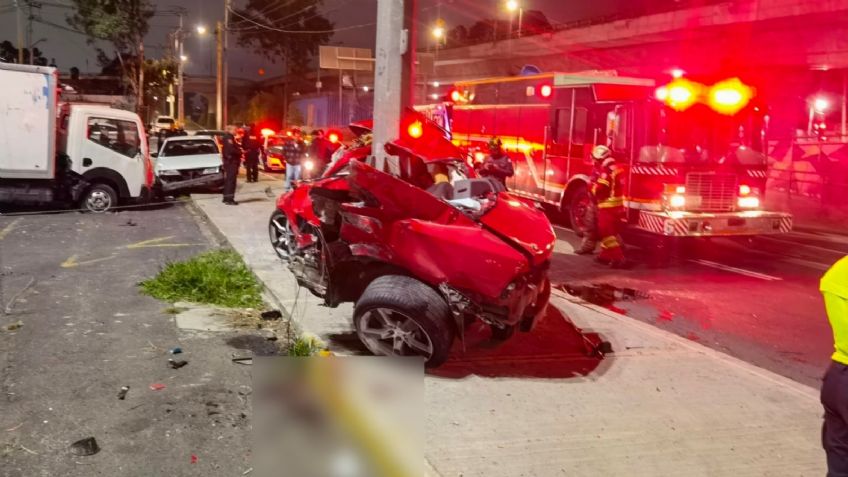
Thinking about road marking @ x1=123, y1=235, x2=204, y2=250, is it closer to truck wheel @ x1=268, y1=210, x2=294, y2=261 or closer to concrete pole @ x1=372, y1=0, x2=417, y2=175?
truck wheel @ x1=268, y1=210, x2=294, y2=261

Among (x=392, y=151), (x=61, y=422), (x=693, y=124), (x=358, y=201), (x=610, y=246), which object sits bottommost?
(x=61, y=422)

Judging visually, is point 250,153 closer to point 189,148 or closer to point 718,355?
point 189,148

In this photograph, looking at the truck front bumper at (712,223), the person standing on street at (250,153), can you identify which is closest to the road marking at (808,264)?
the truck front bumper at (712,223)

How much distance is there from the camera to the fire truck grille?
439 inches

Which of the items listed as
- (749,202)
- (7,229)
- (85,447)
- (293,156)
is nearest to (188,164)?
(293,156)

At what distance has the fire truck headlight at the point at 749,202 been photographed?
1145 cm

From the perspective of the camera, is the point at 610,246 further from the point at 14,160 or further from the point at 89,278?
the point at 14,160

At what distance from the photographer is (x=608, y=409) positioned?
4.82 meters

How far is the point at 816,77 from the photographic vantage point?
89.1 ft

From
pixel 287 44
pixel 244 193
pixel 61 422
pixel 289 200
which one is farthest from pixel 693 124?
pixel 287 44

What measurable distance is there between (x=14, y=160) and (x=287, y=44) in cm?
5376

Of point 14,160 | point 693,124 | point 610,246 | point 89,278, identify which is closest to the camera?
point 89,278

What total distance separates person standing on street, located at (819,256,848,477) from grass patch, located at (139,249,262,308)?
5.52 m

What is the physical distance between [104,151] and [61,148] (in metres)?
0.77
